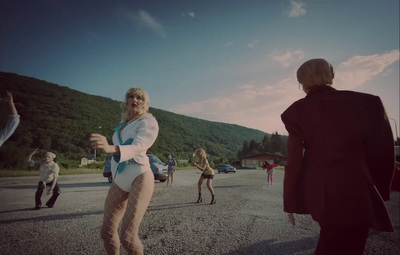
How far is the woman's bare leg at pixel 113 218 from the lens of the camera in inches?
79.6

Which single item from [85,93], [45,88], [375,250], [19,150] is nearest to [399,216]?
[375,250]

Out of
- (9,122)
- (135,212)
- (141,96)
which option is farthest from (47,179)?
(135,212)

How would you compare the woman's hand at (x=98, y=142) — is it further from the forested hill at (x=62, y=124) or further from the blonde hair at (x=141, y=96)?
the forested hill at (x=62, y=124)

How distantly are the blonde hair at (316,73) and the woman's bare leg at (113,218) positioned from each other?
76.6 inches

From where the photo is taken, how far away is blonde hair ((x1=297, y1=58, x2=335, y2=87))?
5.32 feet

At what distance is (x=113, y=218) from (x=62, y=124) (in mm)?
78031

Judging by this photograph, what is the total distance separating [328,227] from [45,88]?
128 meters

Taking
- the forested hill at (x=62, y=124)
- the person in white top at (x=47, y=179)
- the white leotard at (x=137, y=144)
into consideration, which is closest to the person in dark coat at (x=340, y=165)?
the white leotard at (x=137, y=144)

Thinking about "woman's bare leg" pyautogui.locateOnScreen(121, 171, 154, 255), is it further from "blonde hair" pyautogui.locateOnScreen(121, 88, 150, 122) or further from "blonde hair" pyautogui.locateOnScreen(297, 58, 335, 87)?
"blonde hair" pyautogui.locateOnScreen(297, 58, 335, 87)

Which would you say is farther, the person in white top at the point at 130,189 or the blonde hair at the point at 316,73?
the person in white top at the point at 130,189

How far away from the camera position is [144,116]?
2.20 meters

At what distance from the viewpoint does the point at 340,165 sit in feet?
4.42

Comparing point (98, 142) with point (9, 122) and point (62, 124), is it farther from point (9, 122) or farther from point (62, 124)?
point (62, 124)

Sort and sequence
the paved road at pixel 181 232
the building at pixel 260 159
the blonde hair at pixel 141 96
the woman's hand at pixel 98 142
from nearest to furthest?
the woman's hand at pixel 98 142 → the blonde hair at pixel 141 96 → the paved road at pixel 181 232 → the building at pixel 260 159
